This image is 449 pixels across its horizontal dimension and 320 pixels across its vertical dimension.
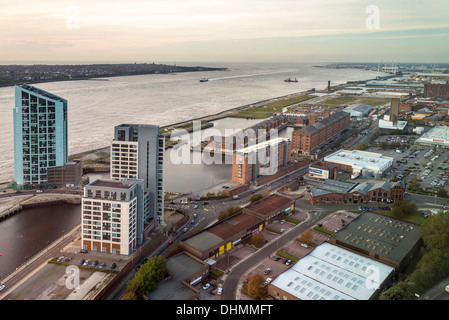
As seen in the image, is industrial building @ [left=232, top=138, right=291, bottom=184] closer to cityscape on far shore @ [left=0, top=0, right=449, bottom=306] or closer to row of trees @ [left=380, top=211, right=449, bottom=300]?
cityscape on far shore @ [left=0, top=0, right=449, bottom=306]

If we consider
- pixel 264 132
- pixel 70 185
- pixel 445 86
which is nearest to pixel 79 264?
pixel 70 185

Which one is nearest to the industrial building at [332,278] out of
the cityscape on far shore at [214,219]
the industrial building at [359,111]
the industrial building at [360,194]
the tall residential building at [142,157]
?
the cityscape on far shore at [214,219]

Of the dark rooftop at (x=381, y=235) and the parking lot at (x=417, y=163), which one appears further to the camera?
the parking lot at (x=417, y=163)

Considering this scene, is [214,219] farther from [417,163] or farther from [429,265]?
[417,163]

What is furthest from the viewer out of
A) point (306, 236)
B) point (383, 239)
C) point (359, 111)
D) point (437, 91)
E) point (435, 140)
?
point (437, 91)

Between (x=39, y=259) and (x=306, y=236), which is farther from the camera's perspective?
(x=306, y=236)

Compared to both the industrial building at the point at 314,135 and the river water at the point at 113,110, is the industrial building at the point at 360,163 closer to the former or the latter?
the industrial building at the point at 314,135

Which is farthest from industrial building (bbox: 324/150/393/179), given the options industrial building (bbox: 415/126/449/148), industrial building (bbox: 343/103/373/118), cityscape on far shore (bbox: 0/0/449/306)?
industrial building (bbox: 343/103/373/118)

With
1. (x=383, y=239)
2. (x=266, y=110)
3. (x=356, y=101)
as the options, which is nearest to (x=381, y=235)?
(x=383, y=239)
